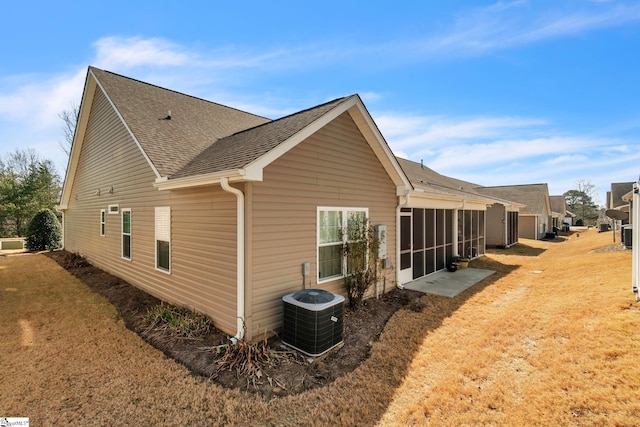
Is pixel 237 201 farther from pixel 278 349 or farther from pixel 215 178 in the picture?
pixel 278 349

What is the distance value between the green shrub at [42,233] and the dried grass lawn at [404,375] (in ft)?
42.7

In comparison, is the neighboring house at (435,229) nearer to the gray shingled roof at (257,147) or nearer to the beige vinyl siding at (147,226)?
the gray shingled roof at (257,147)

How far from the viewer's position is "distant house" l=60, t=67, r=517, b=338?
5.02 m

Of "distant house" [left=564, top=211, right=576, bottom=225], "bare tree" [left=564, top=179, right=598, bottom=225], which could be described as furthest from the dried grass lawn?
"bare tree" [left=564, top=179, right=598, bottom=225]

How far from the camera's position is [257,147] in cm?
536

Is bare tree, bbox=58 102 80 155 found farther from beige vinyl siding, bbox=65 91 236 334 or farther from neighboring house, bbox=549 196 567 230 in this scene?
neighboring house, bbox=549 196 567 230

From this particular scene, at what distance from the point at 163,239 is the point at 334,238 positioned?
4101mm

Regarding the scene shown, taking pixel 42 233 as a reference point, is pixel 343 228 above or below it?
above

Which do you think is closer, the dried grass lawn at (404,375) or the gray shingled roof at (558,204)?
the dried grass lawn at (404,375)

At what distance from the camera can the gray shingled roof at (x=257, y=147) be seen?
501 cm

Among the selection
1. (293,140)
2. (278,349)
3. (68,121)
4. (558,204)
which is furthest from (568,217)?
(68,121)

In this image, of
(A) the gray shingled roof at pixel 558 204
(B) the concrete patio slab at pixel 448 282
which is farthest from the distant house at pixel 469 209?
(A) the gray shingled roof at pixel 558 204

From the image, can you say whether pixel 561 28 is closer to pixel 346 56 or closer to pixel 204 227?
pixel 346 56

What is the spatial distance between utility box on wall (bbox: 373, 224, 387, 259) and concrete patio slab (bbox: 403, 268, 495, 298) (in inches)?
74.5
